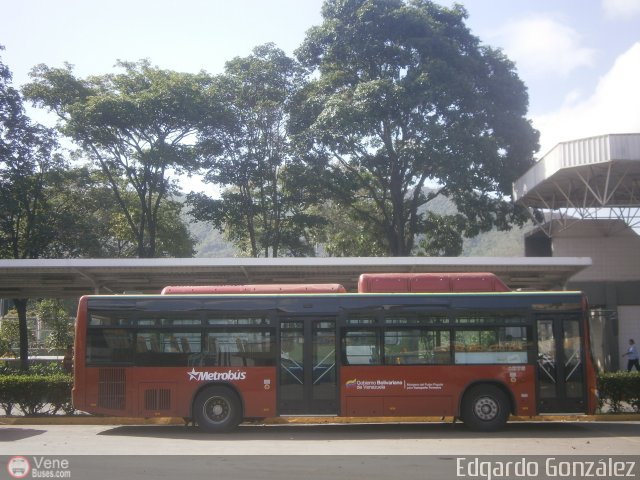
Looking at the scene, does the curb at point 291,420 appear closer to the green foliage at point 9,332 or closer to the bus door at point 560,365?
the bus door at point 560,365

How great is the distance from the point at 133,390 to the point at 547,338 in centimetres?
856

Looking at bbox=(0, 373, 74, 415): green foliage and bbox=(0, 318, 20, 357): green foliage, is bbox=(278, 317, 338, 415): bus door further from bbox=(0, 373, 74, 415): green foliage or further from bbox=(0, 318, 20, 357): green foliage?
bbox=(0, 318, 20, 357): green foliage

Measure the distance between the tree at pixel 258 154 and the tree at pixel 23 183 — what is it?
22.5 ft

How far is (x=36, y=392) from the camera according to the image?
16.5 m

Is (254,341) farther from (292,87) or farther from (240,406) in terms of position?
(292,87)

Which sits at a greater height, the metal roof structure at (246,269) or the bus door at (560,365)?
the metal roof structure at (246,269)

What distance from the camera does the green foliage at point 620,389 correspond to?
53.3ft

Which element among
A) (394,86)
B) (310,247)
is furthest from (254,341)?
(310,247)

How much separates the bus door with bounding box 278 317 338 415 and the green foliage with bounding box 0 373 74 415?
231 inches

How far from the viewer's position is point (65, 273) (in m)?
20.5

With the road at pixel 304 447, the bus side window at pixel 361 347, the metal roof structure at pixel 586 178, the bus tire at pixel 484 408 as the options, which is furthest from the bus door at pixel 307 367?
the metal roof structure at pixel 586 178

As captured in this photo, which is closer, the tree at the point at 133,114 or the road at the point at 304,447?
the road at the point at 304,447

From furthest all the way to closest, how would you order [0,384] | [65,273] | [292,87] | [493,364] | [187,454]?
[292,87]
[65,273]
[0,384]
[493,364]
[187,454]

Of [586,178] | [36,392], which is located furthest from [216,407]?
[586,178]
